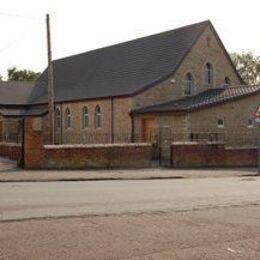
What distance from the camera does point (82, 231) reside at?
33.0 ft

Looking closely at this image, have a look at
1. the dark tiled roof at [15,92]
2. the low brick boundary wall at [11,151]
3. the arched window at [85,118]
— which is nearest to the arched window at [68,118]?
the arched window at [85,118]

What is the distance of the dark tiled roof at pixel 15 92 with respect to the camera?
179 ft

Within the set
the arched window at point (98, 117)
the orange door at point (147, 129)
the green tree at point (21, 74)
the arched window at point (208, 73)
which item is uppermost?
the green tree at point (21, 74)

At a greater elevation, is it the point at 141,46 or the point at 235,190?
the point at 141,46

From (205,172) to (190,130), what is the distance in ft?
30.0

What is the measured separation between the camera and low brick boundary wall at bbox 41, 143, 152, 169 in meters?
26.8

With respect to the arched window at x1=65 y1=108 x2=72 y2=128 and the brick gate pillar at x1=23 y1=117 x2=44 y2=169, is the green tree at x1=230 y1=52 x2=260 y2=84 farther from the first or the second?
the brick gate pillar at x1=23 y1=117 x2=44 y2=169

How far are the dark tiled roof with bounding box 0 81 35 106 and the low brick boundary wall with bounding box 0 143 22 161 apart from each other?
72.8 feet

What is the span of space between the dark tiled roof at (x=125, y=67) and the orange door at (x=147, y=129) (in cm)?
212

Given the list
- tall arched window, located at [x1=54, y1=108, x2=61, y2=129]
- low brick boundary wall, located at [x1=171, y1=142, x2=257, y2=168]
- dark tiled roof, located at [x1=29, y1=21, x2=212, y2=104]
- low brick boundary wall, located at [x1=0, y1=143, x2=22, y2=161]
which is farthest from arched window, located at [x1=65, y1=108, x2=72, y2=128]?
low brick boundary wall, located at [x1=171, y1=142, x2=257, y2=168]

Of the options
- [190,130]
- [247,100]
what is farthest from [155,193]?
[247,100]

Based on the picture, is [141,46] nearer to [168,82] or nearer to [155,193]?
[168,82]

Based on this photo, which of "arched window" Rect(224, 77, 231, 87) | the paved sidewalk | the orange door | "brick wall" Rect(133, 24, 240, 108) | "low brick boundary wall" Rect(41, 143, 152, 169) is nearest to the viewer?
the paved sidewalk

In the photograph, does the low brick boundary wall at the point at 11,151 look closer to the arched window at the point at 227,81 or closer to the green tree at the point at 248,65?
the arched window at the point at 227,81
